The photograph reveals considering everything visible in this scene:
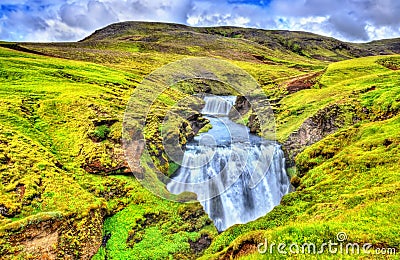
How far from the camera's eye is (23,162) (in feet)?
56.6

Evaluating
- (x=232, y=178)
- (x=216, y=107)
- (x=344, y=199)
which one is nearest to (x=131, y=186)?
(x=232, y=178)

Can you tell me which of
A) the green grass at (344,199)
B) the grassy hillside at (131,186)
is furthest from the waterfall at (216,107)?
the green grass at (344,199)

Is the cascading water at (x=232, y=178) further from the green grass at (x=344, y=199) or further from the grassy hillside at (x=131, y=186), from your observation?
the green grass at (x=344, y=199)

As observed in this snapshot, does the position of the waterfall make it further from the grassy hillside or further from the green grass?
the green grass

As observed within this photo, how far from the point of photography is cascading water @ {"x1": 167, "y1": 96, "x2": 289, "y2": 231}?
22.8 metres

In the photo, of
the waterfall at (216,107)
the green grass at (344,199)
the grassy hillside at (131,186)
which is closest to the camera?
the green grass at (344,199)

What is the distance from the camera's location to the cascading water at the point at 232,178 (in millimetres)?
22781

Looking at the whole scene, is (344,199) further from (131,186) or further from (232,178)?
(232,178)

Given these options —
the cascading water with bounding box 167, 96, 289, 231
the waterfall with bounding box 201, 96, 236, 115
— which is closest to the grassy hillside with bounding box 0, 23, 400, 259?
the cascading water with bounding box 167, 96, 289, 231

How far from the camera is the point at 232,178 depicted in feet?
85.0

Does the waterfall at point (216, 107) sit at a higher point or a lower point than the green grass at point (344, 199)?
higher

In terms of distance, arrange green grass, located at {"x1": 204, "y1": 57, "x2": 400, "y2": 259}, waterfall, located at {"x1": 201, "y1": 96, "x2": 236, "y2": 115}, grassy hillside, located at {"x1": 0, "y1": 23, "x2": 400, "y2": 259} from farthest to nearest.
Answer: waterfall, located at {"x1": 201, "y1": 96, "x2": 236, "y2": 115}
grassy hillside, located at {"x1": 0, "y1": 23, "x2": 400, "y2": 259}
green grass, located at {"x1": 204, "y1": 57, "x2": 400, "y2": 259}

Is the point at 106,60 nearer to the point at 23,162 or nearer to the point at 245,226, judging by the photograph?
the point at 23,162

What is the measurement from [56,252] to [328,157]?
16838 millimetres
